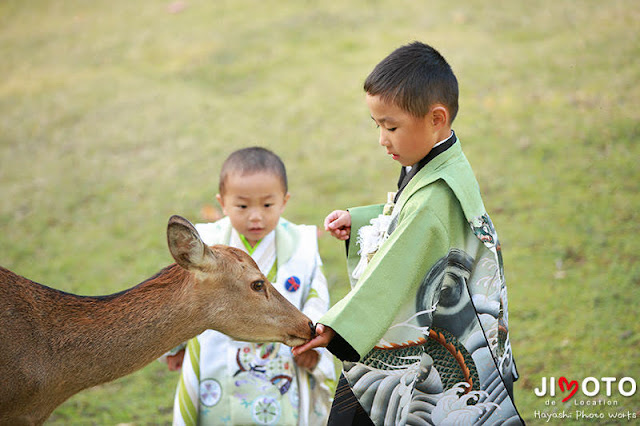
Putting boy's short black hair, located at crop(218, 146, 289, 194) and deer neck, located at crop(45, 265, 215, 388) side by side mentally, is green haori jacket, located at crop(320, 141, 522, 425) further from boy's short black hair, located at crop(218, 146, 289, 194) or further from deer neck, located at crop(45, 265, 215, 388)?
boy's short black hair, located at crop(218, 146, 289, 194)

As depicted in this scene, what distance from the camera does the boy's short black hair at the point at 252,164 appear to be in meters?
3.75

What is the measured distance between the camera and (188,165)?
368 inches

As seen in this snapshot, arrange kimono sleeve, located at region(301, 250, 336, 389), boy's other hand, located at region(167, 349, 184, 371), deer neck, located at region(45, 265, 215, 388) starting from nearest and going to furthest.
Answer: deer neck, located at region(45, 265, 215, 388)
kimono sleeve, located at region(301, 250, 336, 389)
boy's other hand, located at region(167, 349, 184, 371)

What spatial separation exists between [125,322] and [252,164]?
1063 mm

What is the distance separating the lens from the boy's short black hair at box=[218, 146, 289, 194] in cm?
375

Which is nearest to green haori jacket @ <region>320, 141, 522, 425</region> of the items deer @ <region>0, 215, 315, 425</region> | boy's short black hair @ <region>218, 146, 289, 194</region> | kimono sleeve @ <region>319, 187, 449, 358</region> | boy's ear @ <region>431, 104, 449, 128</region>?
kimono sleeve @ <region>319, 187, 449, 358</region>

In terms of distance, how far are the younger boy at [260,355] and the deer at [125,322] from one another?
17.5 inches

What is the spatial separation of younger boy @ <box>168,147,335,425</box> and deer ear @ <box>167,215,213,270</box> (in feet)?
2.01

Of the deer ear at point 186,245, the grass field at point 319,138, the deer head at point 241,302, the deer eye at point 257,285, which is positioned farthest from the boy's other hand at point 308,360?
the grass field at point 319,138

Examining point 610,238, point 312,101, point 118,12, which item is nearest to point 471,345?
point 610,238

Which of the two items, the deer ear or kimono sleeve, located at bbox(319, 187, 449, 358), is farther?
the deer ear

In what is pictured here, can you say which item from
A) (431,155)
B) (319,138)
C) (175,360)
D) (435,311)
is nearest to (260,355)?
(175,360)

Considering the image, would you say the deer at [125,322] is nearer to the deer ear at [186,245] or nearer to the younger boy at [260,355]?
the deer ear at [186,245]

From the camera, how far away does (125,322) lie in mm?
3156
